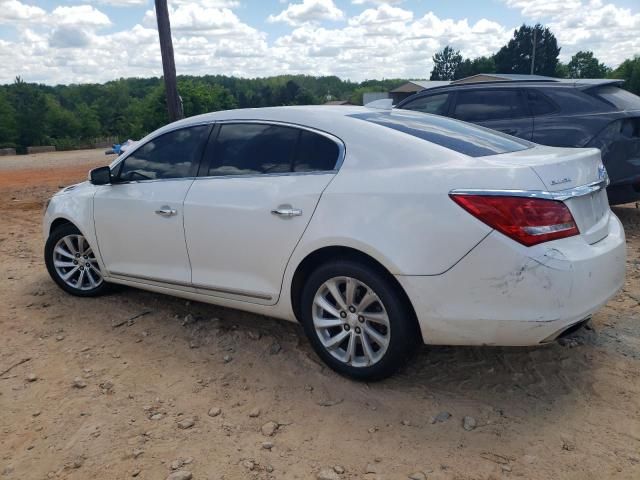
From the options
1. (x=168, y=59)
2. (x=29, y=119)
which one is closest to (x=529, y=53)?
(x=29, y=119)

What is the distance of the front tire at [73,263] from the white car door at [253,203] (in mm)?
1391

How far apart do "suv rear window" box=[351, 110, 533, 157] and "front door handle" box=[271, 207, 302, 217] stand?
29.0 inches

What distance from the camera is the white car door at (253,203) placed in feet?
11.3

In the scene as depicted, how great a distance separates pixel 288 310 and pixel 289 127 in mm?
1154

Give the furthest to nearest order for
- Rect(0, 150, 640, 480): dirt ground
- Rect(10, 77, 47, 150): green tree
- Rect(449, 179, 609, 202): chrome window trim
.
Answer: Rect(10, 77, 47, 150): green tree, Rect(449, 179, 609, 202): chrome window trim, Rect(0, 150, 640, 480): dirt ground

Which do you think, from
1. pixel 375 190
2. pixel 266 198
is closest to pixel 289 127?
pixel 266 198

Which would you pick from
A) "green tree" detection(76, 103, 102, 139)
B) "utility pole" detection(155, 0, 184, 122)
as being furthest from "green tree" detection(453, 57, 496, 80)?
"utility pole" detection(155, 0, 184, 122)

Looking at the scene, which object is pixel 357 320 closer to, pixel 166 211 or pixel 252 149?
pixel 252 149

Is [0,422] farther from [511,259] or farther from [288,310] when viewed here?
[511,259]

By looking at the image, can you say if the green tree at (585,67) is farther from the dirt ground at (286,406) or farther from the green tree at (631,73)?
the dirt ground at (286,406)

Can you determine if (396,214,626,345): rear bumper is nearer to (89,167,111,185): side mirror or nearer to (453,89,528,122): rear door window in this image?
(89,167,111,185): side mirror

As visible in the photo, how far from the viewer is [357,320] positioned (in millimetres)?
3277

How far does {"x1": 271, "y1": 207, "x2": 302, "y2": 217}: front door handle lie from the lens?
3.39 meters

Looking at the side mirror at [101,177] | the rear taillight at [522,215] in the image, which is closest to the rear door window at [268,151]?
the rear taillight at [522,215]
